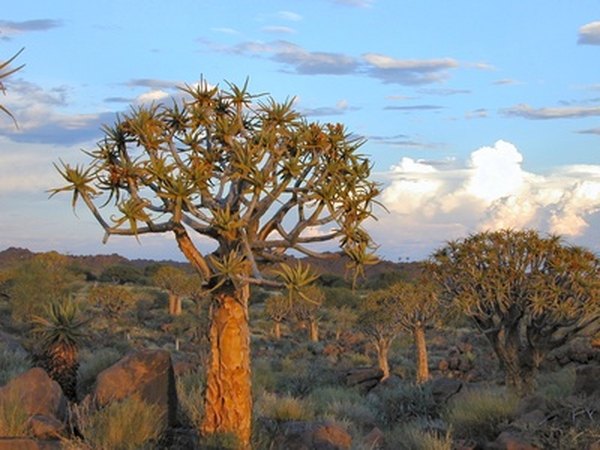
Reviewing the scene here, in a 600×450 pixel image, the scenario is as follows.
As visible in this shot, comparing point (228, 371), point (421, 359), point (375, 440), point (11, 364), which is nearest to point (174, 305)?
point (421, 359)

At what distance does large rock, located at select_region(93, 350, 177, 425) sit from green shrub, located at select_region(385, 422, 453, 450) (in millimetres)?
3715

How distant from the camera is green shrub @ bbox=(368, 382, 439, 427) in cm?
1841

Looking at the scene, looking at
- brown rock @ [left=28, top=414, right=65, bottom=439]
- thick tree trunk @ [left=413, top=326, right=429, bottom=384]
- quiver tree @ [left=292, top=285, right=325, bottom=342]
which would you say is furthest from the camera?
quiver tree @ [left=292, top=285, right=325, bottom=342]

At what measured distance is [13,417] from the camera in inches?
418

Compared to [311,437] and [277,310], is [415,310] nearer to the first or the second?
[277,310]

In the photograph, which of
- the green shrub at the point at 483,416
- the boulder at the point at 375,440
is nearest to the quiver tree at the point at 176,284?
the green shrub at the point at 483,416

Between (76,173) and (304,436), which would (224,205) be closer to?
(76,173)

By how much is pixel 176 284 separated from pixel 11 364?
3079cm

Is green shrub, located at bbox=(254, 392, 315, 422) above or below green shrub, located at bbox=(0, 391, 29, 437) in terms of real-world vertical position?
below

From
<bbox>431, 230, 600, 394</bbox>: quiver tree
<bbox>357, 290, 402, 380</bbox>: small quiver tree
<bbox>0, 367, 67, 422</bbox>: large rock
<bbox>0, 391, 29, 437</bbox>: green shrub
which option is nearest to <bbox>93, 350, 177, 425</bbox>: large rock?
<bbox>0, 367, 67, 422</bbox>: large rock

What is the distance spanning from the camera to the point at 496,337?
61.1 ft

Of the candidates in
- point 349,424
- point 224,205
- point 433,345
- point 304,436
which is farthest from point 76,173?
point 433,345

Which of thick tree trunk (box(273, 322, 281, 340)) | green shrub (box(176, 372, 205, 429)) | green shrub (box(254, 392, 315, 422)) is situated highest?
green shrub (box(176, 372, 205, 429))

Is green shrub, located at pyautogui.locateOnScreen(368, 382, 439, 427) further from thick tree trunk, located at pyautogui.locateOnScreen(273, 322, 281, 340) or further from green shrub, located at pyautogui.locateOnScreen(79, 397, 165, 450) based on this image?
thick tree trunk, located at pyautogui.locateOnScreen(273, 322, 281, 340)
